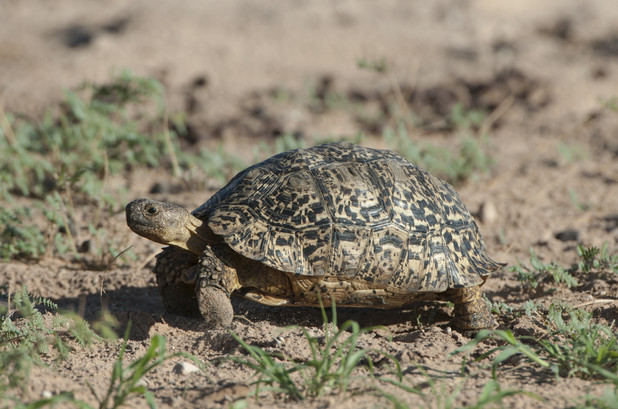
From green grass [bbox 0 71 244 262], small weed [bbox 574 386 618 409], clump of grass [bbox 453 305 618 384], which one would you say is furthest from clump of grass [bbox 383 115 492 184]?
small weed [bbox 574 386 618 409]

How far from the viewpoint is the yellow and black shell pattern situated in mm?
3912

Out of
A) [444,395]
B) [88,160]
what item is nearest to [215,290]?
[444,395]

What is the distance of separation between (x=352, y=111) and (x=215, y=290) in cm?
548

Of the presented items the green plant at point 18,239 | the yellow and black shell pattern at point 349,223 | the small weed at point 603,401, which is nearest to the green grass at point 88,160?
the green plant at point 18,239

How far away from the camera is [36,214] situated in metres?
6.04

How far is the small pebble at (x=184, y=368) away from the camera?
3496mm

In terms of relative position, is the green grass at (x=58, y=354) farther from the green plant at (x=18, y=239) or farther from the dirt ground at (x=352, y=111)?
the green plant at (x=18, y=239)

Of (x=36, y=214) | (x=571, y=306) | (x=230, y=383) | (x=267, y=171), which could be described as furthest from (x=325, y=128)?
(x=230, y=383)

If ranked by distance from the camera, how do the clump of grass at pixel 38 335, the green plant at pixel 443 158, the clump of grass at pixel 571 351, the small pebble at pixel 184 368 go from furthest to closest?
1. the green plant at pixel 443 158
2. the small pebble at pixel 184 368
3. the clump of grass at pixel 38 335
4. the clump of grass at pixel 571 351

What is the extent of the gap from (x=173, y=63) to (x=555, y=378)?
801cm

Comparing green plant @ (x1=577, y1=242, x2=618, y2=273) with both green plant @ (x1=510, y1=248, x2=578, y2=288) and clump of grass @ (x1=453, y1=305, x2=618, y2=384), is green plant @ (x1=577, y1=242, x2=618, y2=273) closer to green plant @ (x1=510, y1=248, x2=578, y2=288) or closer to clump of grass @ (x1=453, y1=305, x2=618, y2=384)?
green plant @ (x1=510, y1=248, x2=578, y2=288)

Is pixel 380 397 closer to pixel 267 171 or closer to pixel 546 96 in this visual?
pixel 267 171

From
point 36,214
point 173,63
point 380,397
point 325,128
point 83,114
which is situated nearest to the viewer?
point 380,397

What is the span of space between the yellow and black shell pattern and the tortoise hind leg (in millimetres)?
96
